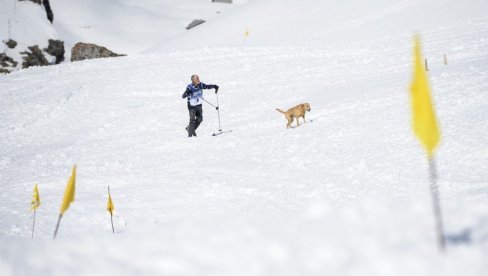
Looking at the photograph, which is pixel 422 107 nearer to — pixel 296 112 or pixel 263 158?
pixel 263 158

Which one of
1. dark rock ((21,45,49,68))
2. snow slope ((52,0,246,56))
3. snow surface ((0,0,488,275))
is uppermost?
snow slope ((52,0,246,56))

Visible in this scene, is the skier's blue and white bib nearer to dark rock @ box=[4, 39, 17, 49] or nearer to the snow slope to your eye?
dark rock @ box=[4, 39, 17, 49]

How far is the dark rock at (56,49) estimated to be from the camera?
148 ft

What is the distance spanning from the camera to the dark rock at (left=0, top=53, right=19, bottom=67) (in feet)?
129

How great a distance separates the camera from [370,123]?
10.7 m

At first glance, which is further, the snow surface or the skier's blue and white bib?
the skier's blue and white bib

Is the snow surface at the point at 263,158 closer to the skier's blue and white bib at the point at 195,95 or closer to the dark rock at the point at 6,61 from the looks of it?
the skier's blue and white bib at the point at 195,95

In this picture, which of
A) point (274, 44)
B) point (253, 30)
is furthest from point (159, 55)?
point (253, 30)

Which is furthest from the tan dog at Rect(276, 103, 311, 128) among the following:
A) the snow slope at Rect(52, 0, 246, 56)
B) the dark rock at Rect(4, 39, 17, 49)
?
the snow slope at Rect(52, 0, 246, 56)

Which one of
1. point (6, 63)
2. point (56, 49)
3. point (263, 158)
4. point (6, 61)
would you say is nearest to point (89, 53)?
point (6, 63)

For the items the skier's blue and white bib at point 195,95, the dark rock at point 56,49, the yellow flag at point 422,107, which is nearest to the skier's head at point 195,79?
the skier's blue and white bib at point 195,95

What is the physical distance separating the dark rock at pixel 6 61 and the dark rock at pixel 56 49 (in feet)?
16.7

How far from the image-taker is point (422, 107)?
1.74m

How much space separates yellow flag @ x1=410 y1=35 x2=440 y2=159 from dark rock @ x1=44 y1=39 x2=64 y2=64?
158ft
